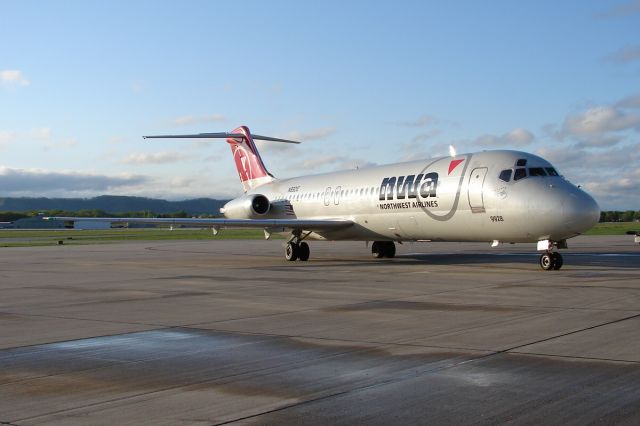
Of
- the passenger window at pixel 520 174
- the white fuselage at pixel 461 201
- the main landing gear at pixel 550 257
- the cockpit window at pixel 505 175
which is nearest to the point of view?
the white fuselage at pixel 461 201

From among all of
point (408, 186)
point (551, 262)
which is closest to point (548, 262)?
point (551, 262)

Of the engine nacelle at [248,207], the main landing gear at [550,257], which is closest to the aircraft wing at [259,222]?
the engine nacelle at [248,207]

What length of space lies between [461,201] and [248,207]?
493 inches

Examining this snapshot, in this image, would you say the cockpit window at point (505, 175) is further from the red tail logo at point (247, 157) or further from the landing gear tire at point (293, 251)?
the red tail logo at point (247, 157)

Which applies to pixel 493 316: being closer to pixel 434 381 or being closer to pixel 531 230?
pixel 434 381

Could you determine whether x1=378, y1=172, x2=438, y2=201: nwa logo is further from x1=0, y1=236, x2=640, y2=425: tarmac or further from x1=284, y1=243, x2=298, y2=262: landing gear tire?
x1=0, y1=236, x2=640, y2=425: tarmac

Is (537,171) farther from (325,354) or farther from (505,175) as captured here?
(325,354)

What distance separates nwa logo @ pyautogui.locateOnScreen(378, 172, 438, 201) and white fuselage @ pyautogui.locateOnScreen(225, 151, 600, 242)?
36 mm

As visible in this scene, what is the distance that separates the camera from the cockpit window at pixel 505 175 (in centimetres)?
2008

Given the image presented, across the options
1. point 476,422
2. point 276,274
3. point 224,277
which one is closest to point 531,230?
point 276,274

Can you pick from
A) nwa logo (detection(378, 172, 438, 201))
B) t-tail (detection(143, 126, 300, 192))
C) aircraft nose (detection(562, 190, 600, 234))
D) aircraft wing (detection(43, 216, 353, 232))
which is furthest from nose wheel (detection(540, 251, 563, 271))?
t-tail (detection(143, 126, 300, 192))

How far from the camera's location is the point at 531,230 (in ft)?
63.1

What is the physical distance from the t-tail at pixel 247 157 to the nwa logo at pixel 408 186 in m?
11.4

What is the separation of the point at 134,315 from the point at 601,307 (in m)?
7.71
